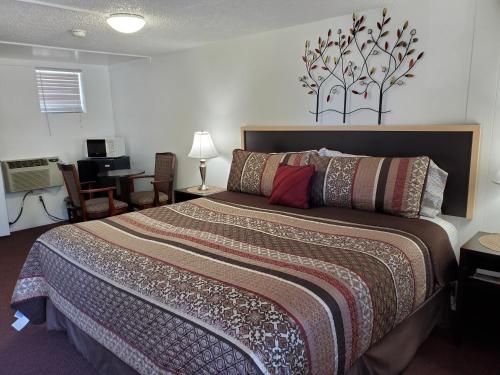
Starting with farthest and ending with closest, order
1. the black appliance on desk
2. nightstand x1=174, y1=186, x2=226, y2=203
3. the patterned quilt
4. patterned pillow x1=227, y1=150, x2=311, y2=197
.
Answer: the black appliance on desk < nightstand x1=174, y1=186, x2=226, y2=203 < patterned pillow x1=227, y1=150, x2=311, y2=197 < the patterned quilt

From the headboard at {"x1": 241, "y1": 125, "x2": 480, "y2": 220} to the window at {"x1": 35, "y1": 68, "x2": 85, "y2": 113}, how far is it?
350 centimetres

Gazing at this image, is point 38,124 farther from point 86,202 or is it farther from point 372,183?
point 372,183

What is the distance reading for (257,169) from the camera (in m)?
3.06

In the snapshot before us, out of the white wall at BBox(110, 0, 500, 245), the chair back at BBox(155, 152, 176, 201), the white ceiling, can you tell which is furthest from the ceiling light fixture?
the chair back at BBox(155, 152, 176, 201)

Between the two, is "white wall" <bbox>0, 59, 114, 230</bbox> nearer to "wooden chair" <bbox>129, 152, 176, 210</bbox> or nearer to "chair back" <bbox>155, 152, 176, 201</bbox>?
"wooden chair" <bbox>129, 152, 176, 210</bbox>

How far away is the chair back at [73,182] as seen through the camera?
3855mm

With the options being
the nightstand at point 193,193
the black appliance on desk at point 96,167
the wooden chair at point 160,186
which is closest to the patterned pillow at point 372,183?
the nightstand at point 193,193

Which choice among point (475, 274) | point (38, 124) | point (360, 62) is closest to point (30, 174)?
point (38, 124)

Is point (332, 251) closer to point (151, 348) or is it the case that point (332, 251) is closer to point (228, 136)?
point (151, 348)

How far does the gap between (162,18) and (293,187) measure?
171 centimetres

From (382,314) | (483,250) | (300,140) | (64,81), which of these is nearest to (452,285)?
(483,250)

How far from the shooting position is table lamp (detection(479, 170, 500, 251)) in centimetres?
208

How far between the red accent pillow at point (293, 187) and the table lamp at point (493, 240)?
43.1 inches

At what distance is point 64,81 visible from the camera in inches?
198
